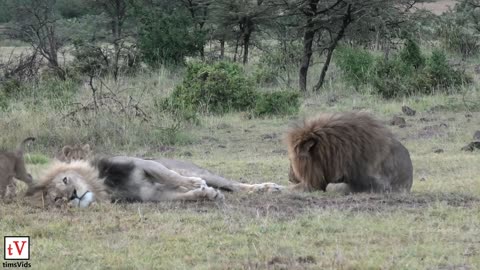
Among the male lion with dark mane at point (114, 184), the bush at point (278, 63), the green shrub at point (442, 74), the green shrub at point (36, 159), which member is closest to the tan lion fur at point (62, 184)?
the male lion with dark mane at point (114, 184)

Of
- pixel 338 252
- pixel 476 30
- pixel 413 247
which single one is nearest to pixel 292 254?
pixel 338 252

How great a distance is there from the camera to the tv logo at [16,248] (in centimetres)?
472

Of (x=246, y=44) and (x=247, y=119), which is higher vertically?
(x=246, y=44)

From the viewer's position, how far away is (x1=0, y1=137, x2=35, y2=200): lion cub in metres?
6.99

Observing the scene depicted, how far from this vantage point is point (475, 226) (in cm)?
534

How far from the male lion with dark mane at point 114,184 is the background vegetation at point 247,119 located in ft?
0.71

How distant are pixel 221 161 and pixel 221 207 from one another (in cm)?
412

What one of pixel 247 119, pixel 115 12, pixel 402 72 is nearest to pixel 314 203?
pixel 247 119

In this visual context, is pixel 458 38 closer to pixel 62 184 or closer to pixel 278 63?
pixel 278 63

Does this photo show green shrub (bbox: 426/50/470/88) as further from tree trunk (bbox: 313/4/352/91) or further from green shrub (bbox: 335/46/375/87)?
tree trunk (bbox: 313/4/352/91)

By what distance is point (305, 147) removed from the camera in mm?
6973

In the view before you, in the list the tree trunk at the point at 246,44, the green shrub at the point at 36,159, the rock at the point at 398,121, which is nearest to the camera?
the green shrub at the point at 36,159

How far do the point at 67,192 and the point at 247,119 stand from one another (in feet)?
28.8

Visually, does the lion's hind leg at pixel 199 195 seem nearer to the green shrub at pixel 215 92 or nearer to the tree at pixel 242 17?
the green shrub at pixel 215 92
